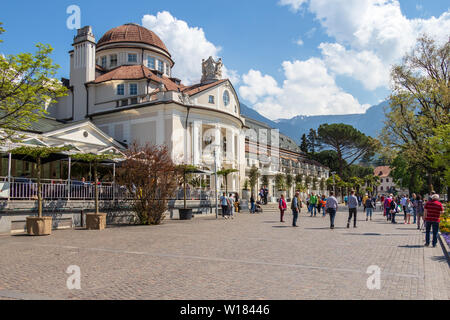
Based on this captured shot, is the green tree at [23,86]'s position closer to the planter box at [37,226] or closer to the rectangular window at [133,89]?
the planter box at [37,226]

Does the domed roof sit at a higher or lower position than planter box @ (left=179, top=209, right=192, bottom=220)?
higher

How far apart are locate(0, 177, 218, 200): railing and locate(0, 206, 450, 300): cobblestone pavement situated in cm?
489

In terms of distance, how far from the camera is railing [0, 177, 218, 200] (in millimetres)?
16031

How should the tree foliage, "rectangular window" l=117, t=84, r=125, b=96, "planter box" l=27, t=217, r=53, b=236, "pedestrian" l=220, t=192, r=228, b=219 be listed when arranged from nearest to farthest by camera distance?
"planter box" l=27, t=217, r=53, b=236
the tree foliage
"pedestrian" l=220, t=192, r=228, b=219
"rectangular window" l=117, t=84, r=125, b=96

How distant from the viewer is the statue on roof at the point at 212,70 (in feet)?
154

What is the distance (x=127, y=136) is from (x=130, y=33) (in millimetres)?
15423

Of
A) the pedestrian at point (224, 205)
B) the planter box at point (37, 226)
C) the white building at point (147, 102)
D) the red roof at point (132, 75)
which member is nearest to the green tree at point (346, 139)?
the white building at point (147, 102)

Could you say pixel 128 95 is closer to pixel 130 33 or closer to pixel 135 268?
pixel 130 33

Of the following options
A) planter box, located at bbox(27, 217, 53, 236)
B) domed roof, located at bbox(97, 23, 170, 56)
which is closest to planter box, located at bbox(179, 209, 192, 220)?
planter box, located at bbox(27, 217, 53, 236)

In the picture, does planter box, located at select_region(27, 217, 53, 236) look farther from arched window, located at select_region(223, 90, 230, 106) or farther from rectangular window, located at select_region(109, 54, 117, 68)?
rectangular window, located at select_region(109, 54, 117, 68)

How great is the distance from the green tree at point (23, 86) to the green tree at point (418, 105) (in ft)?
98.1

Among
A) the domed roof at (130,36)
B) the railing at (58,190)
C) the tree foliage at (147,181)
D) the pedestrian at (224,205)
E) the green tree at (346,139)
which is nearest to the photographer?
the railing at (58,190)
